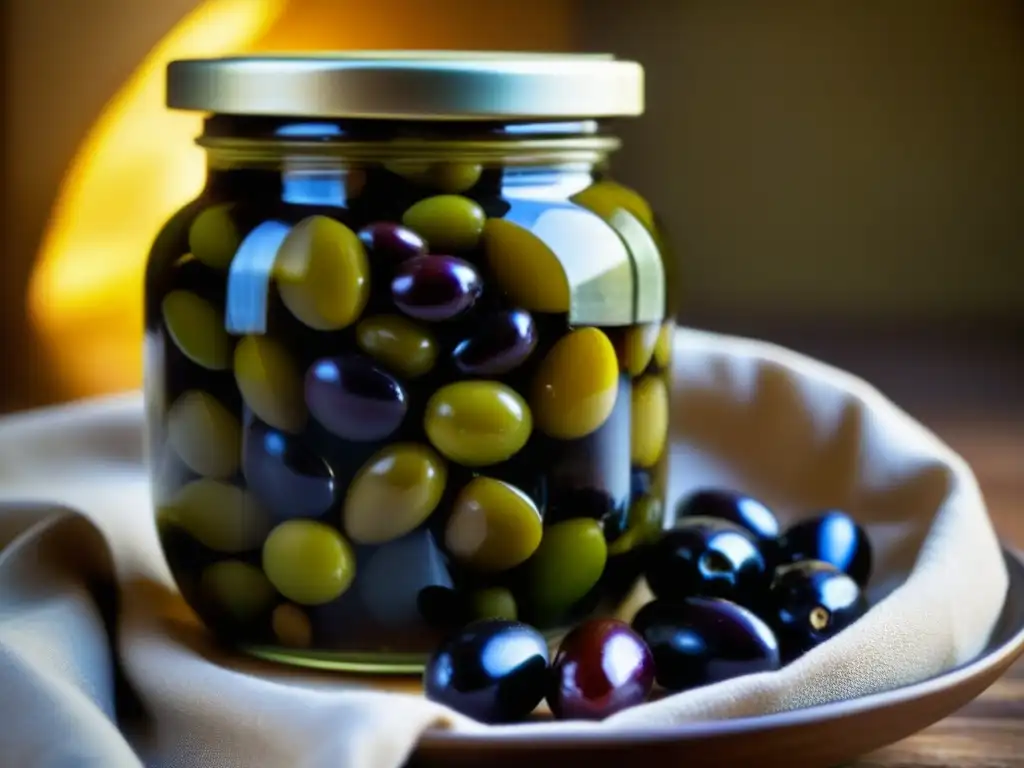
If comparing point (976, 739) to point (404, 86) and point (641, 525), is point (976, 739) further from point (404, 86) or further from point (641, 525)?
point (404, 86)

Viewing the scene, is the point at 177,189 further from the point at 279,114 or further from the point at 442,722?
the point at 442,722

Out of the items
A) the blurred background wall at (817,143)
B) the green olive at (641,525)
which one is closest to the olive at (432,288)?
the green olive at (641,525)

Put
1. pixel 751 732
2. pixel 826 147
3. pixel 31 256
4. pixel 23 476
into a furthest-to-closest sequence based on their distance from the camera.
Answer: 1. pixel 826 147
2. pixel 31 256
3. pixel 23 476
4. pixel 751 732

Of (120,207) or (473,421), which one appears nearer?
(473,421)

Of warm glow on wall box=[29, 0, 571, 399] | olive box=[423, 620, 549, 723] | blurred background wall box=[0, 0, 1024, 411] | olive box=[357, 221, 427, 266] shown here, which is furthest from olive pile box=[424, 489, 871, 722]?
blurred background wall box=[0, 0, 1024, 411]

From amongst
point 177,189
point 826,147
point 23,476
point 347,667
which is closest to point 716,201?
point 826,147

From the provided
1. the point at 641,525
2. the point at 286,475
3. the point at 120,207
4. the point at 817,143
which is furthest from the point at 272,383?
the point at 817,143

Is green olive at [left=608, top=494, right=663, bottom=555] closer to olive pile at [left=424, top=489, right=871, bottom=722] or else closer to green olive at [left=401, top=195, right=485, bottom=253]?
olive pile at [left=424, top=489, right=871, bottom=722]
